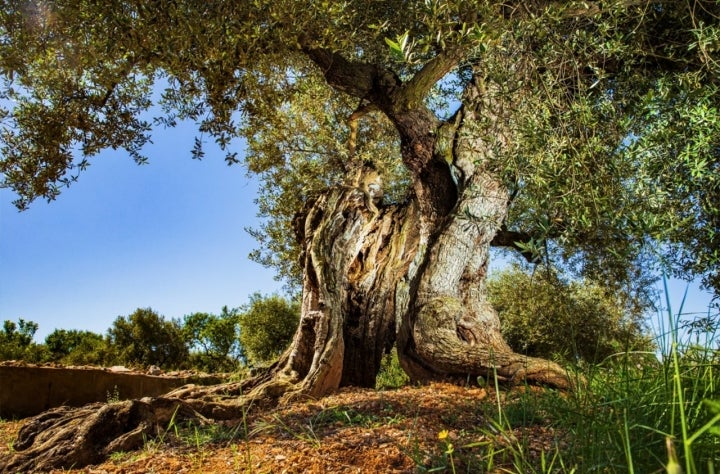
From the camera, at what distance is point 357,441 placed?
4129mm

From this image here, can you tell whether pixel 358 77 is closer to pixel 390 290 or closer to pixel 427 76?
pixel 427 76

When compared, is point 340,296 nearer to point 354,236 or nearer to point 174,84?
point 354,236

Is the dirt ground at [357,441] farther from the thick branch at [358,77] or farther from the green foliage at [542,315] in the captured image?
the green foliage at [542,315]

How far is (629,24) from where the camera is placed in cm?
778

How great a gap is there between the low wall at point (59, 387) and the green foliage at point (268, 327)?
5.93m

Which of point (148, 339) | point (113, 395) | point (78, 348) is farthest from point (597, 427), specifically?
point (148, 339)

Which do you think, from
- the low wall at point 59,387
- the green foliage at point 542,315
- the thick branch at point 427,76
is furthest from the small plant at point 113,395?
the green foliage at point 542,315

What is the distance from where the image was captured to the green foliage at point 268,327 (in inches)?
640

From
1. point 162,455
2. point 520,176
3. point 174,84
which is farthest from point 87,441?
point 174,84

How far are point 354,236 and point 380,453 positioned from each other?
557 cm

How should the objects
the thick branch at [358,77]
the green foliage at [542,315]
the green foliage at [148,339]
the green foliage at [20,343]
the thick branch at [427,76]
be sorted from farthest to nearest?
the green foliage at [148,339]
the green foliage at [542,315]
the green foliage at [20,343]
the thick branch at [358,77]
the thick branch at [427,76]

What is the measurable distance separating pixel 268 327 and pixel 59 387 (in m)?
7.32

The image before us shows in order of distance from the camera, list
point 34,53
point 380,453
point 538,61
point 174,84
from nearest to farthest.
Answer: point 380,453, point 538,61, point 34,53, point 174,84

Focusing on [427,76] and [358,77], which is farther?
[358,77]
